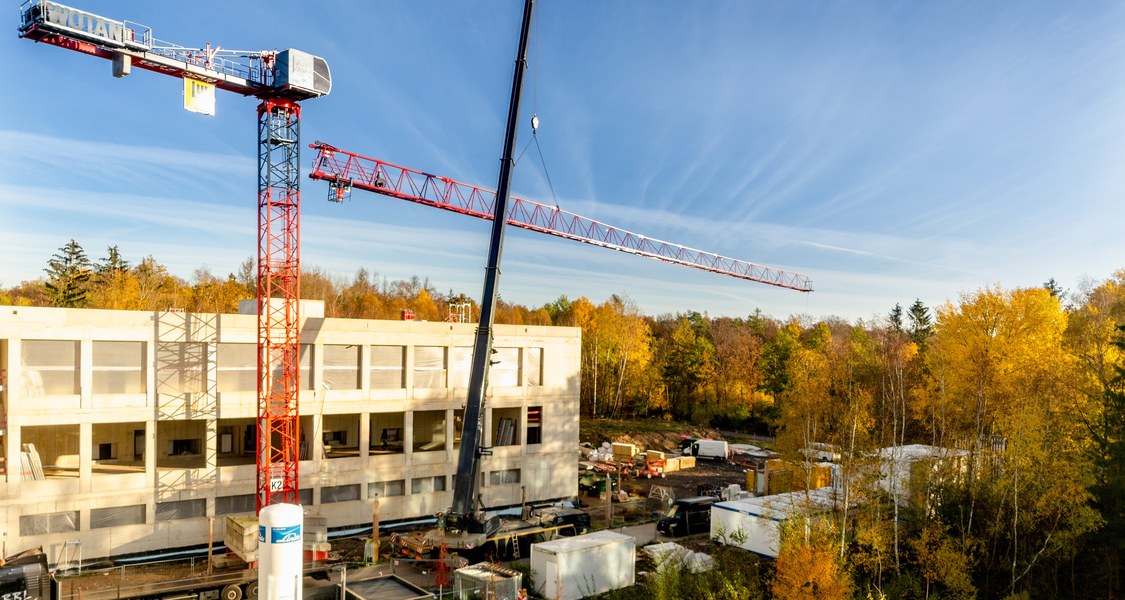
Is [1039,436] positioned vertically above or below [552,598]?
above

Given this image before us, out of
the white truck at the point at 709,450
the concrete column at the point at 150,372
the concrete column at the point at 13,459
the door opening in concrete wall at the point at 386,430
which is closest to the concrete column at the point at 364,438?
the door opening in concrete wall at the point at 386,430

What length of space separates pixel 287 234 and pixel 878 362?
4273cm

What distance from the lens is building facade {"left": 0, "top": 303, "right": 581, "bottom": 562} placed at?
2858 cm

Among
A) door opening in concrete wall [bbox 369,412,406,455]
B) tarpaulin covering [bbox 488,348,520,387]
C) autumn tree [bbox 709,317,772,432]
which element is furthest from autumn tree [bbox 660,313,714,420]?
door opening in concrete wall [bbox 369,412,406,455]

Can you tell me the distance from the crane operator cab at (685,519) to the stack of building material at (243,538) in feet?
63.2

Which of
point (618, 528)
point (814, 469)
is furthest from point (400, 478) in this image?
point (814, 469)

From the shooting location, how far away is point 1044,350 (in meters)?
40.3

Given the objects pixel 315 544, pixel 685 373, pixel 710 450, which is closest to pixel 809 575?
→ pixel 315 544

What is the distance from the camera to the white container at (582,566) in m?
26.3

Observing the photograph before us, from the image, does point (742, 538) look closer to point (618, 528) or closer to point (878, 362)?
point (618, 528)

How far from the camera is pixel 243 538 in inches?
1077

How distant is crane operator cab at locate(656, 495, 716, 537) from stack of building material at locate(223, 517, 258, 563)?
19.2m

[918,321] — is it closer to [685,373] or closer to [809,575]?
[685,373]

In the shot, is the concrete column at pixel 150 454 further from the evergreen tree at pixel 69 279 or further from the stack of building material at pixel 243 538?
the evergreen tree at pixel 69 279
